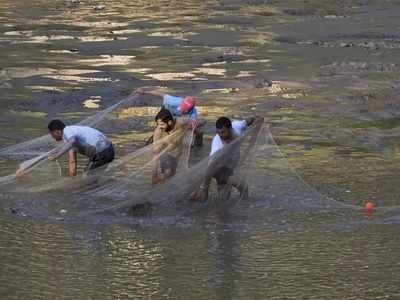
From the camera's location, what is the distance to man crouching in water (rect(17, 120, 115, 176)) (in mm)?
10227

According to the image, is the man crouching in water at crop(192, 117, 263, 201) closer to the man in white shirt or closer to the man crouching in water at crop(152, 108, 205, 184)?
the man crouching in water at crop(152, 108, 205, 184)

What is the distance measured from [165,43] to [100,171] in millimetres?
11847

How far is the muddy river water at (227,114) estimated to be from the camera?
26.0 feet

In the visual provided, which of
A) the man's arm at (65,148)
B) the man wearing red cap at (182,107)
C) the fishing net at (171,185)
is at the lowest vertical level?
the fishing net at (171,185)

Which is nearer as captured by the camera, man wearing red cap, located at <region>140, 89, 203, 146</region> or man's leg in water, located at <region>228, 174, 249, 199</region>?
man's leg in water, located at <region>228, 174, 249, 199</region>

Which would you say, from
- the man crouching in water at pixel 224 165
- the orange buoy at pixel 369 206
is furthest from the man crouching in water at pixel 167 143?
the orange buoy at pixel 369 206

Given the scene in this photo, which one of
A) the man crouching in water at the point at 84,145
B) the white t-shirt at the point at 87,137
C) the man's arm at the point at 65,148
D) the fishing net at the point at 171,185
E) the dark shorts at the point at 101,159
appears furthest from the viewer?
the dark shorts at the point at 101,159

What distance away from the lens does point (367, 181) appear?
428 inches

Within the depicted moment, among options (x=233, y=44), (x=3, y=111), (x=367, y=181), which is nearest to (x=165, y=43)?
(x=233, y=44)

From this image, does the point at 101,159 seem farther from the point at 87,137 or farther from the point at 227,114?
the point at 227,114

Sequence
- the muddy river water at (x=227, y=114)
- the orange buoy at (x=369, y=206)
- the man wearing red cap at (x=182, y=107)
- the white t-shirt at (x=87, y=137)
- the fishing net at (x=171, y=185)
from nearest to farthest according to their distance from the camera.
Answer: the muddy river water at (x=227, y=114), the fishing net at (x=171, y=185), the orange buoy at (x=369, y=206), the white t-shirt at (x=87, y=137), the man wearing red cap at (x=182, y=107)

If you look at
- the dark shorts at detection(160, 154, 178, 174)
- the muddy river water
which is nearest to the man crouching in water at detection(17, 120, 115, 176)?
the muddy river water

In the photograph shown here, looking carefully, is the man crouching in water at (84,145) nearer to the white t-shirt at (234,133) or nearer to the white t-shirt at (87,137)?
the white t-shirt at (87,137)

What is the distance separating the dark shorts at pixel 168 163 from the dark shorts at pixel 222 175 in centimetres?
44
